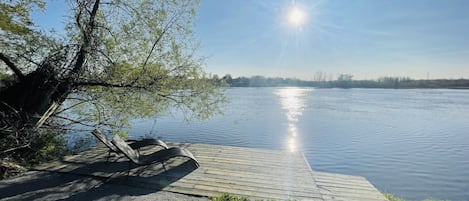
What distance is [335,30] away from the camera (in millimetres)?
13578

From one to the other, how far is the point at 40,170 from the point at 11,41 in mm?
2749

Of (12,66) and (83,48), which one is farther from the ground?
(83,48)

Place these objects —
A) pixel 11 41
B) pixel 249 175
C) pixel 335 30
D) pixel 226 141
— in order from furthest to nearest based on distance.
Answer: pixel 335 30 < pixel 226 141 < pixel 11 41 < pixel 249 175

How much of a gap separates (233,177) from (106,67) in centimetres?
374

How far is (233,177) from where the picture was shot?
→ 380 cm

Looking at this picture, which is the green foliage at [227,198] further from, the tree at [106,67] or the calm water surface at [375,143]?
the calm water surface at [375,143]

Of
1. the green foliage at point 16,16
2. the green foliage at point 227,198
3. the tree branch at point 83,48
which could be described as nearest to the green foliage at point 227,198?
the green foliage at point 227,198

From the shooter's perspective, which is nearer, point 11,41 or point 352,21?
point 11,41

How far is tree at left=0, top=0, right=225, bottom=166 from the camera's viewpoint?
16.6 ft

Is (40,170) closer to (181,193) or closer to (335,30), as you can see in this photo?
(181,193)

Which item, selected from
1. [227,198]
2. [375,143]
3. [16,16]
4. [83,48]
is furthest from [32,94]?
[375,143]

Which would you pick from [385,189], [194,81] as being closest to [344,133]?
[385,189]

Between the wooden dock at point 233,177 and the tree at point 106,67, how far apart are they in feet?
4.51

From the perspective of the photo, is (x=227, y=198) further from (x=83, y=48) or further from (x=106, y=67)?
(x=83, y=48)
